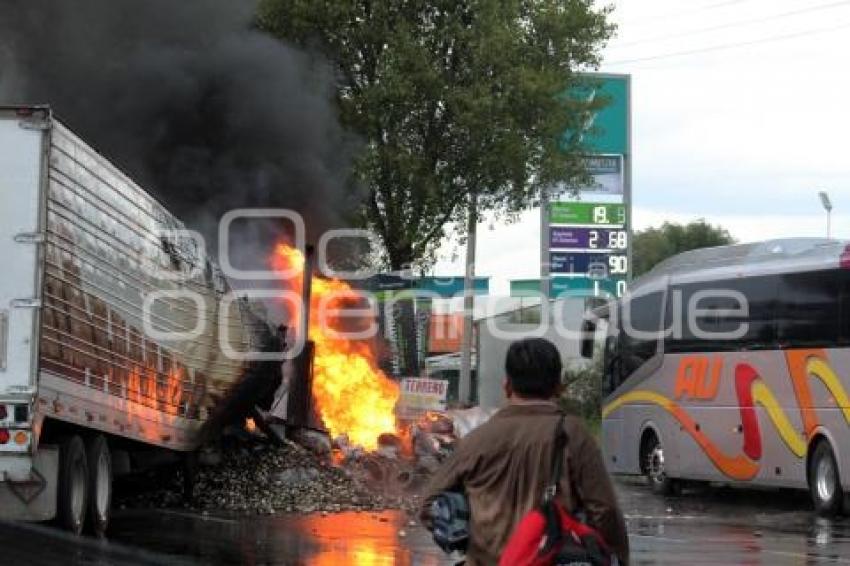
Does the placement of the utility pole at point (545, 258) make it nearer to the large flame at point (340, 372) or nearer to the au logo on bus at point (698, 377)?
the au logo on bus at point (698, 377)

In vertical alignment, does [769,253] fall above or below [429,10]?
below

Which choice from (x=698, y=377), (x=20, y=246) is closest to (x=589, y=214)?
(x=698, y=377)

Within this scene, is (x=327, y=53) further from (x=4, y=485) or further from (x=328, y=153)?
(x=4, y=485)

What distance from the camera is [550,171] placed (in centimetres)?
2033

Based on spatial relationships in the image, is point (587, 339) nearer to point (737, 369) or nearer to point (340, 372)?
point (737, 369)

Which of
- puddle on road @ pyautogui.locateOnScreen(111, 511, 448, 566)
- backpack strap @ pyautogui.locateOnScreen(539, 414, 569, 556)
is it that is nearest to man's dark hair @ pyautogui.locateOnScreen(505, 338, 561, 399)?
backpack strap @ pyautogui.locateOnScreen(539, 414, 569, 556)

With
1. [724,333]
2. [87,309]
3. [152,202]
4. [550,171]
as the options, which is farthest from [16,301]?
[550,171]

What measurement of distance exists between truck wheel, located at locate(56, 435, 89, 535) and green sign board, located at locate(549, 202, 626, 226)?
2097cm

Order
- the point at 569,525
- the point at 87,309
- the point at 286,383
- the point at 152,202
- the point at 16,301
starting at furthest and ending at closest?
the point at 286,383 < the point at 152,202 < the point at 87,309 < the point at 16,301 < the point at 569,525

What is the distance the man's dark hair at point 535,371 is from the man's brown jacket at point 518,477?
53 mm

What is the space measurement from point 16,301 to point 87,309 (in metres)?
0.96

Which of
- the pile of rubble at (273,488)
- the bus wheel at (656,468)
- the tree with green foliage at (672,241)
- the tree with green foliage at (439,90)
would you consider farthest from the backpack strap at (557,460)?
the tree with green foliage at (672,241)

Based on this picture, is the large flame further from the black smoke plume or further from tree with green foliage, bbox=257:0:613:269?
tree with green foliage, bbox=257:0:613:269

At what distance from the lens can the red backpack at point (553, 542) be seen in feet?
12.7
